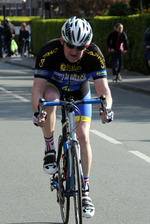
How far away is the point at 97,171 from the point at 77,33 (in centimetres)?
288

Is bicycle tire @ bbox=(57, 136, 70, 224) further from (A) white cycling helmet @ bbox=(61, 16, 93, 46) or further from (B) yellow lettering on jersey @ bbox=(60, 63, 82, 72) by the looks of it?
(A) white cycling helmet @ bbox=(61, 16, 93, 46)

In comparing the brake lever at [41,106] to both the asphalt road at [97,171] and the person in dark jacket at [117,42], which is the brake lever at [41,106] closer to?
the asphalt road at [97,171]

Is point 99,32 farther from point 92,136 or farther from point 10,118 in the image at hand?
point 92,136

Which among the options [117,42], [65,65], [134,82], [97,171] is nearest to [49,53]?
[65,65]

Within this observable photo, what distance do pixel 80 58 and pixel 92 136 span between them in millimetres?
5099

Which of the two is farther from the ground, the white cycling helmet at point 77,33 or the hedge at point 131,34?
the white cycling helmet at point 77,33

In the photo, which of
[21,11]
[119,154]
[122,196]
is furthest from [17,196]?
[21,11]

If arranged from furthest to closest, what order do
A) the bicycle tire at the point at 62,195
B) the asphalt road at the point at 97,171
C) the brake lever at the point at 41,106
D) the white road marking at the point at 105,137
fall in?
the white road marking at the point at 105,137
the asphalt road at the point at 97,171
the bicycle tire at the point at 62,195
the brake lever at the point at 41,106

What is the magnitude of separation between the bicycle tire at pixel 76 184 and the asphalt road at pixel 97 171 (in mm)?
678

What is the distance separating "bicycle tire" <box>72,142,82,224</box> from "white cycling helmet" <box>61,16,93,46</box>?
2.58 ft

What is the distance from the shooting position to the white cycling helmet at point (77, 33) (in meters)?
4.99

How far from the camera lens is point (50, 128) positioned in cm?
561

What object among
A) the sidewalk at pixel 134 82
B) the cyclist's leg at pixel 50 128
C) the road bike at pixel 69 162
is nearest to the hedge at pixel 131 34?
the sidewalk at pixel 134 82

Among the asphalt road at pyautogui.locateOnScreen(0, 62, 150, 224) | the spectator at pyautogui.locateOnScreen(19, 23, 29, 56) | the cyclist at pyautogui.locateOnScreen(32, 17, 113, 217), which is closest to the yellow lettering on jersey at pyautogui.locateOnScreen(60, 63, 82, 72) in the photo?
the cyclist at pyautogui.locateOnScreen(32, 17, 113, 217)
